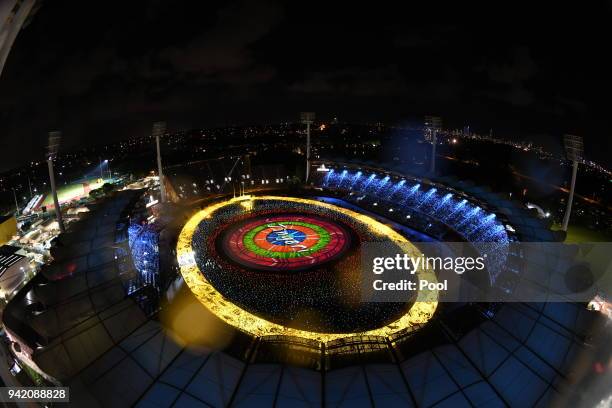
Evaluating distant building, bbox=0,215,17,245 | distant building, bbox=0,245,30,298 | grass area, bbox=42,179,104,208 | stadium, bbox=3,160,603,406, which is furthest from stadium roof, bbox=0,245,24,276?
grass area, bbox=42,179,104,208

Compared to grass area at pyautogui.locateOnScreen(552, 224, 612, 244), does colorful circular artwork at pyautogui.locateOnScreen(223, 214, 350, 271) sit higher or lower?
higher

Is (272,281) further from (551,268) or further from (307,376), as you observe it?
(551,268)

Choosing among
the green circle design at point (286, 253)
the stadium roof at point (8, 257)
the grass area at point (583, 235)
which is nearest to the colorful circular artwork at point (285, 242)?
the green circle design at point (286, 253)

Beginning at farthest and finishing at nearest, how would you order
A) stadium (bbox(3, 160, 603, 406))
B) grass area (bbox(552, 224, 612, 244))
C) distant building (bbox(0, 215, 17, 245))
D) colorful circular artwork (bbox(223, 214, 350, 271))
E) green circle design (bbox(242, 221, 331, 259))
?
grass area (bbox(552, 224, 612, 244)) < distant building (bbox(0, 215, 17, 245)) < green circle design (bbox(242, 221, 331, 259)) < colorful circular artwork (bbox(223, 214, 350, 271)) < stadium (bbox(3, 160, 603, 406))

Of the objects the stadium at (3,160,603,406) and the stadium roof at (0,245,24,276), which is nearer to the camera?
the stadium at (3,160,603,406)

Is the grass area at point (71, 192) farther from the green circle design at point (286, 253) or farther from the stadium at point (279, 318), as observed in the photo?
the green circle design at point (286, 253)

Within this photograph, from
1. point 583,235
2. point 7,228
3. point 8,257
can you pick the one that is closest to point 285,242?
point 8,257

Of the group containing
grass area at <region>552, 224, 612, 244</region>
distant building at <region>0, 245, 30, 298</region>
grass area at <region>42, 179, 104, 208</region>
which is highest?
grass area at <region>42, 179, 104, 208</region>

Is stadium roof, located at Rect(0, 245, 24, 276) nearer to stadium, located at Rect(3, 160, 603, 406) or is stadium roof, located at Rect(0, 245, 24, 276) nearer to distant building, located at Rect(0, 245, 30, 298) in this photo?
distant building, located at Rect(0, 245, 30, 298)
